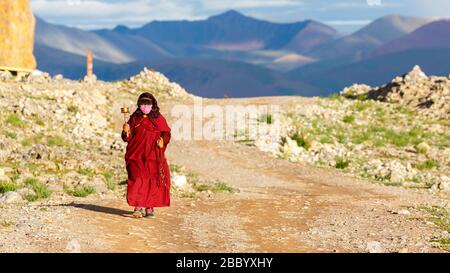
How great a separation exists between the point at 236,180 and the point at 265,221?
6563 mm

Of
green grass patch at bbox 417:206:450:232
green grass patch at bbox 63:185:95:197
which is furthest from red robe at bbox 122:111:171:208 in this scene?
green grass patch at bbox 417:206:450:232

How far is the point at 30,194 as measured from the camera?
53.0 feet

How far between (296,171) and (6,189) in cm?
902

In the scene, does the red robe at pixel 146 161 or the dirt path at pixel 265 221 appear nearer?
the dirt path at pixel 265 221

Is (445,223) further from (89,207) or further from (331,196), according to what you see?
(89,207)

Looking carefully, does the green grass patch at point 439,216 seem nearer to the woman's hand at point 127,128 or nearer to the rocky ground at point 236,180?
the rocky ground at point 236,180

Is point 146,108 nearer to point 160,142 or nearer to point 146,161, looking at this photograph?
point 160,142

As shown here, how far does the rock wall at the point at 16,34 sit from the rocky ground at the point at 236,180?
1071 mm

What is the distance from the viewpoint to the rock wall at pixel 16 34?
36875 mm

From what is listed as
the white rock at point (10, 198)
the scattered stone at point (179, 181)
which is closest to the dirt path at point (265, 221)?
the white rock at point (10, 198)

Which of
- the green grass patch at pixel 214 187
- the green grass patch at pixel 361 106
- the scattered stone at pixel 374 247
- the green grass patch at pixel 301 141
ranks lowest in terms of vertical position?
the scattered stone at pixel 374 247

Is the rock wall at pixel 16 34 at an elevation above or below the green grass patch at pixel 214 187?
above

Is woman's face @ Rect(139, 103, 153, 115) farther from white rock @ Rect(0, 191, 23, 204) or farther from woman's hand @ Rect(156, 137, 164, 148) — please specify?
white rock @ Rect(0, 191, 23, 204)

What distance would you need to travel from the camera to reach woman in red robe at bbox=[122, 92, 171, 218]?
40.8ft
